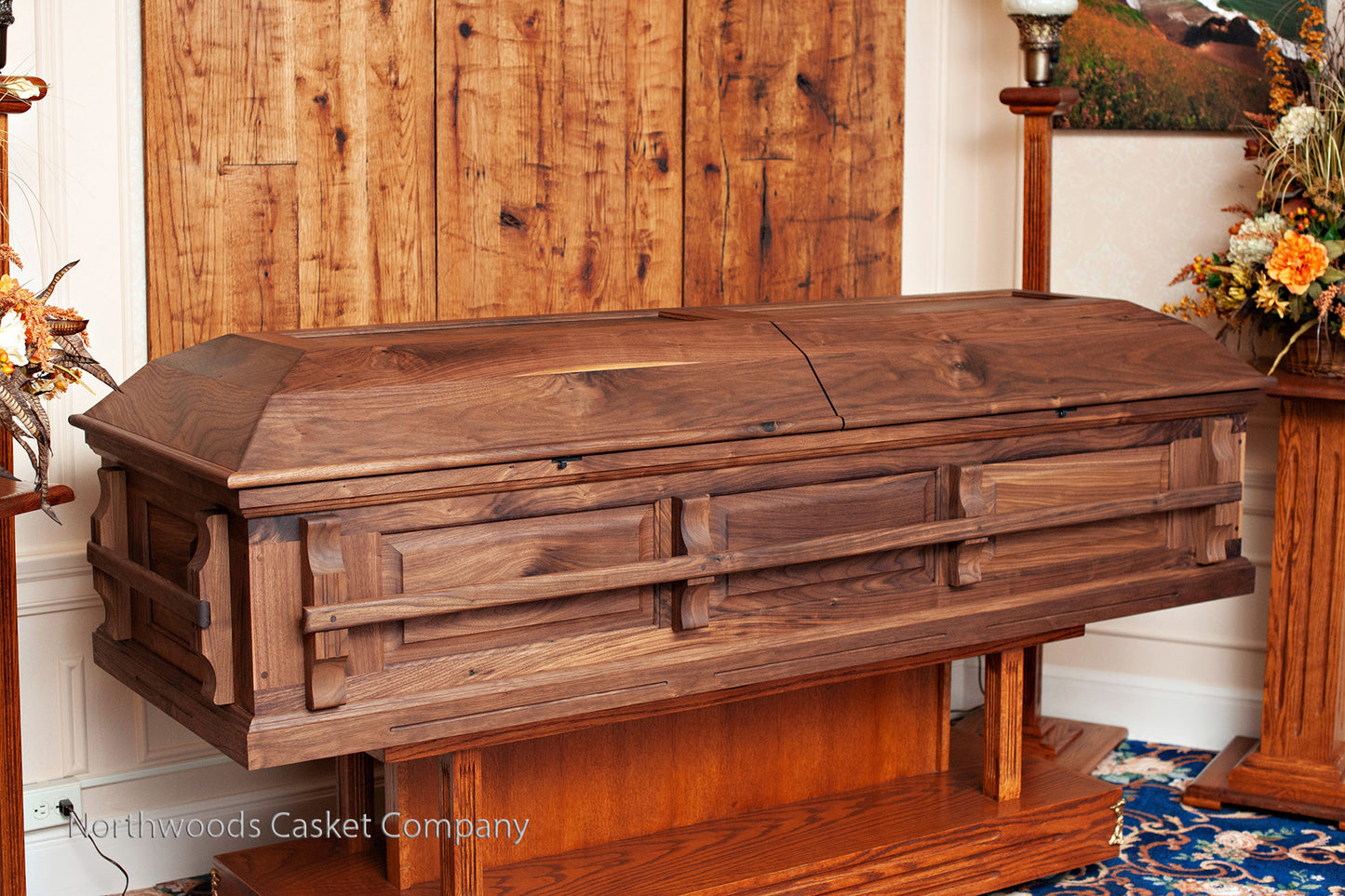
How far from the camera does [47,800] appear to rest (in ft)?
8.84

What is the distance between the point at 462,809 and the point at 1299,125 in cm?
239

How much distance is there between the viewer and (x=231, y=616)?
1.97m

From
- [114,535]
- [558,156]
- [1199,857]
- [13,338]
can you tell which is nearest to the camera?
[13,338]

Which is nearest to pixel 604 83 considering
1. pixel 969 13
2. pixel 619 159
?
pixel 619 159

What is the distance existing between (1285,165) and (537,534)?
7.41ft

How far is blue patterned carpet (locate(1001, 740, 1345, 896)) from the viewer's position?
287 cm

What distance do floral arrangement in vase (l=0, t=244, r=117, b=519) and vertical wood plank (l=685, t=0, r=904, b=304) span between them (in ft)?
5.51

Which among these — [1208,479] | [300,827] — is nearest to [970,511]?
[1208,479]

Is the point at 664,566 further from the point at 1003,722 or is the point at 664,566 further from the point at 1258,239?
the point at 1258,239

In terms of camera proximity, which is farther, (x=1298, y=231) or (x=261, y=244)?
(x=1298, y=231)

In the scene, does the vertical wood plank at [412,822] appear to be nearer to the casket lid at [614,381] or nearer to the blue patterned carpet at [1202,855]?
the casket lid at [614,381]

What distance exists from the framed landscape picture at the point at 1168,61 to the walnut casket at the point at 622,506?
1.06 metres

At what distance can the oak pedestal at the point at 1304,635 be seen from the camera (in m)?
3.22

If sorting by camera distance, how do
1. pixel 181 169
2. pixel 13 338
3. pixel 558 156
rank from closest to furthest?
pixel 13 338
pixel 181 169
pixel 558 156
